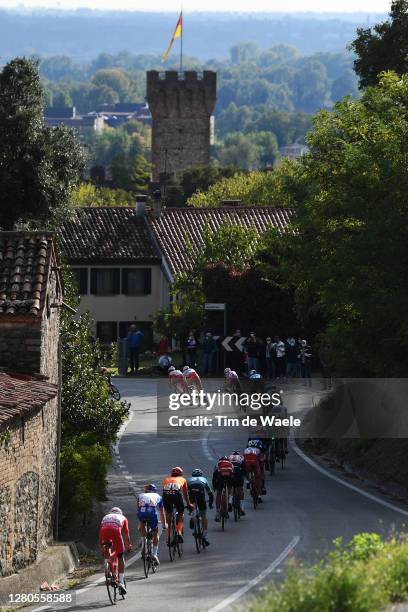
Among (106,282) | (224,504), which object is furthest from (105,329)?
(224,504)

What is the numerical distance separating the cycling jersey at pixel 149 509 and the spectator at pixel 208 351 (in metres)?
27.4

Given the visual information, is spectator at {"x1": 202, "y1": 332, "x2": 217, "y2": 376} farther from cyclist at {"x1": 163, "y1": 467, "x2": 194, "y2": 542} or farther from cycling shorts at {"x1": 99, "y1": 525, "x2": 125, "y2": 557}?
cycling shorts at {"x1": 99, "y1": 525, "x2": 125, "y2": 557}

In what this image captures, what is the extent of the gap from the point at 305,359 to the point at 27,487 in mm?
25973

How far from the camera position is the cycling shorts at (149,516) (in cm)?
2430

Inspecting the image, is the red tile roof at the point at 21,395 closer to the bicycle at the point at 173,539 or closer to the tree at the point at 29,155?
the bicycle at the point at 173,539

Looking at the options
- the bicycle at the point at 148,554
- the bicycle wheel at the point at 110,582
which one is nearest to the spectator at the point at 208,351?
the bicycle at the point at 148,554

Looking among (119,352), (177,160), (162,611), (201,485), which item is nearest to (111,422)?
(201,485)

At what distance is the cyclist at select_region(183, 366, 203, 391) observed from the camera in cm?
4528

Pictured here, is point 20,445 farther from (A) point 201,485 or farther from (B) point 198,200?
(B) point 198,200

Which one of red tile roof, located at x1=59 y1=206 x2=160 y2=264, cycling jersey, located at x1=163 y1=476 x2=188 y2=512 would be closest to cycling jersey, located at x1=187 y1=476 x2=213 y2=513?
cycling jersey, located at x1=163 y1=476 x2=188 y2=512

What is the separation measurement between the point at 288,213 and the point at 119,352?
1701cm

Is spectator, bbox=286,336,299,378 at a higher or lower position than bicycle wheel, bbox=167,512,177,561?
higher

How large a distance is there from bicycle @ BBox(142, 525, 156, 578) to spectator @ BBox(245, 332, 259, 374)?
83.5 feet

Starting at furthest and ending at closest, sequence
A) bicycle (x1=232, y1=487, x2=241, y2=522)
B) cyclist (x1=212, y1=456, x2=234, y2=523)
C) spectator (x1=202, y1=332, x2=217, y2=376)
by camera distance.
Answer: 1. spectator (x1=202, y1=332, x2=217, y2=376)
2. bicycle (x1=232, y1=487, x2=241, y2=522)
3. cyclist (x1=212, y1=456, x2=234, y2=523)
